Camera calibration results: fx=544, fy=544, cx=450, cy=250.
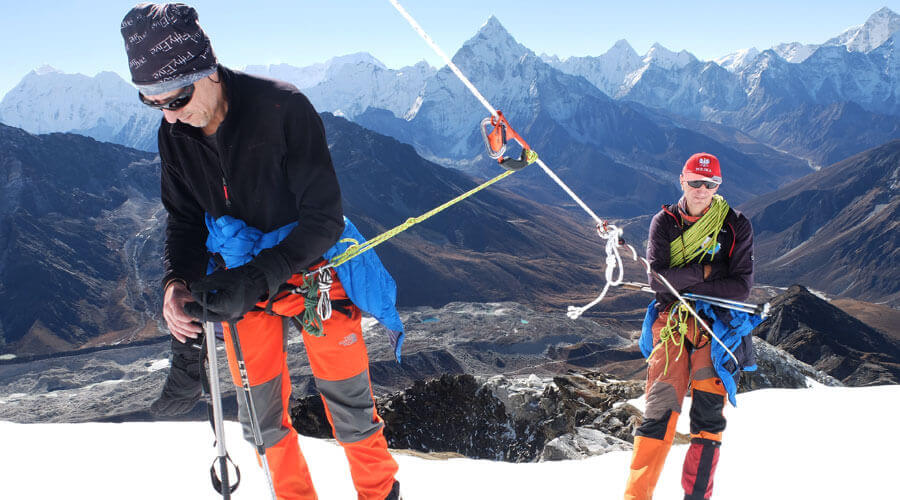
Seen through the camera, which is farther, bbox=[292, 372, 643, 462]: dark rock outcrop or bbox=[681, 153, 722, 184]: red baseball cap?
bbox=[292, 372, 643, 462]: dark rock outcrop

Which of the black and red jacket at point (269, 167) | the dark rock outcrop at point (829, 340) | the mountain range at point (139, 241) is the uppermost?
the black and red jacket at point (269, 167)

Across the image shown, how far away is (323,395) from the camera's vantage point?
10.3 ft

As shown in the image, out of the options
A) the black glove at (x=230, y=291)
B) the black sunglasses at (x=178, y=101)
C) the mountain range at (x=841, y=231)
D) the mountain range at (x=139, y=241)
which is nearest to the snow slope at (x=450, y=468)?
the black glove at (x=230, y=291)

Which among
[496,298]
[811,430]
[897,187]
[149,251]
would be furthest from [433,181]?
[811,430]

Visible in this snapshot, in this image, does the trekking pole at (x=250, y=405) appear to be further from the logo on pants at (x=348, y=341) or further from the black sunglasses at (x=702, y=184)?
the black sunglasses at (x=702, y=184)

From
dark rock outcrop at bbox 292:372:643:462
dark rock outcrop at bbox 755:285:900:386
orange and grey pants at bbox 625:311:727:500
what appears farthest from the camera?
dark rock outcrop at bbox 755:285:900:386

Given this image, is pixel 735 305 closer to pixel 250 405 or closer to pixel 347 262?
pixel 347 262

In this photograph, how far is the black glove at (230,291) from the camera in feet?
8.47

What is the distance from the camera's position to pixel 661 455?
3.90m

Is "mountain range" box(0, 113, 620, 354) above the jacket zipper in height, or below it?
below

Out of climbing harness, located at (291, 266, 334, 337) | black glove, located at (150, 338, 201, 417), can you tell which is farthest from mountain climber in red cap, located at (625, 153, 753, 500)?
black glove, located at (150, 338, 201, 417)

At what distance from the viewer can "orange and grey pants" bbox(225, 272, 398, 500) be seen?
304cm

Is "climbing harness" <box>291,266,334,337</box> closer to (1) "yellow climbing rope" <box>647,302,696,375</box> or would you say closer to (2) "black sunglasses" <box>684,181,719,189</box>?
(1) "yellow climbing rope" <box>647,302,696,375</box>

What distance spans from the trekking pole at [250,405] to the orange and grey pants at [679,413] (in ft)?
8.27
